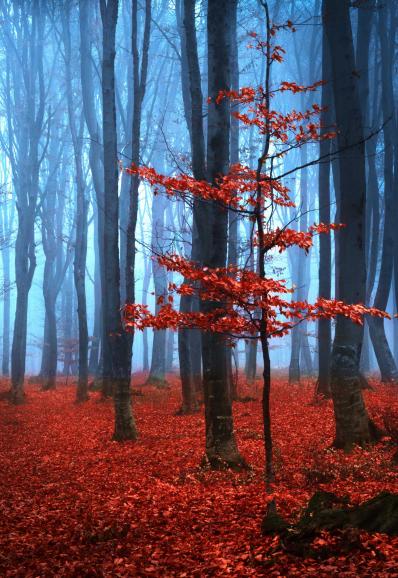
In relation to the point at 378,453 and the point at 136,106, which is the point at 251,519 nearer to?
the point at 378,453

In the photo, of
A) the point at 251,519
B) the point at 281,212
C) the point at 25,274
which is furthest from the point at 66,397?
the point at 281,212

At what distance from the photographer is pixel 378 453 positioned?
818 cm

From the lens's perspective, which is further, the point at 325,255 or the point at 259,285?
the point at 325,255

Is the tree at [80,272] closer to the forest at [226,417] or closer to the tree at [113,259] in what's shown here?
the forest at [226,417]

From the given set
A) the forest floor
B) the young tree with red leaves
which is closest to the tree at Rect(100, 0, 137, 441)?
the forest floor

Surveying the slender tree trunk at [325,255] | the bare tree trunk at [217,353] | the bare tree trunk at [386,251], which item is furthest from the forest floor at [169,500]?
the bare tree trunk at [386,251]

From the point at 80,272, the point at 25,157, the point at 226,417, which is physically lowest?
the point at 226,417

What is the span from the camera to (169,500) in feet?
22.4

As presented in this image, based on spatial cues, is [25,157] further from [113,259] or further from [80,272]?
[113,259]

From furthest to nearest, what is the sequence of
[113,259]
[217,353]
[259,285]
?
[113,259] → [217,353] → [259,285]

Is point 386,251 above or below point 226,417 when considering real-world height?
above

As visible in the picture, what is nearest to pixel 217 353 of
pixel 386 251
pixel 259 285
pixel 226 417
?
pixel 226 417

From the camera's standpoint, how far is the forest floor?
4.78 metres

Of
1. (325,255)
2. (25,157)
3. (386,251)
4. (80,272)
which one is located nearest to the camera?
(325,255)
